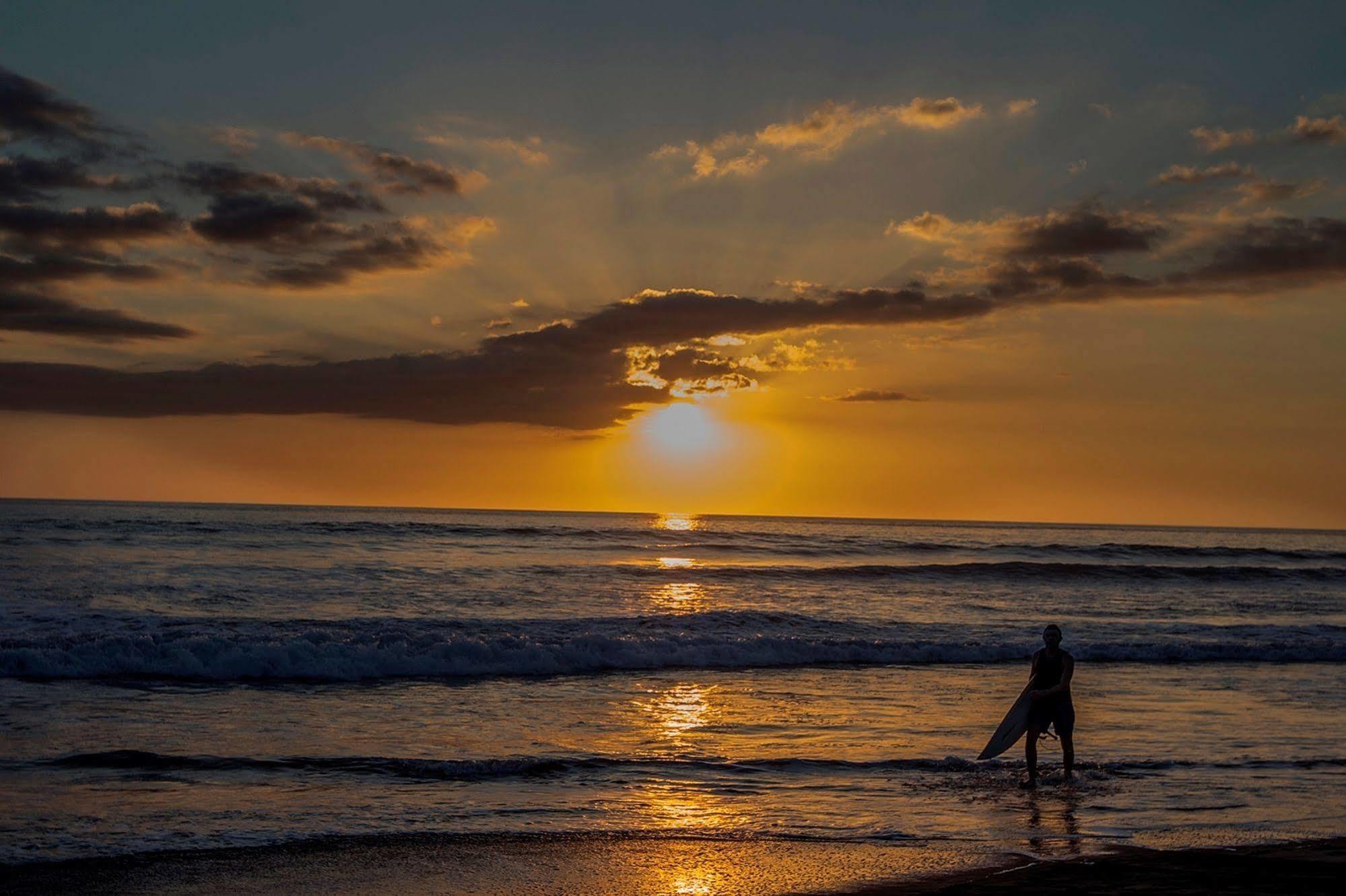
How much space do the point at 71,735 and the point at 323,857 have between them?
20.4ft

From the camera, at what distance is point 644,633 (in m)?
23.3

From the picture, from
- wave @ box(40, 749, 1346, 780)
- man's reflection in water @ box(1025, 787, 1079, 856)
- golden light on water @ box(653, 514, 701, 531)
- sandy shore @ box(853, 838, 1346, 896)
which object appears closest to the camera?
sandy shore @ box(853, 838, 1346, 896)

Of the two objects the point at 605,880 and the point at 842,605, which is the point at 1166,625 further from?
the point at 605,880

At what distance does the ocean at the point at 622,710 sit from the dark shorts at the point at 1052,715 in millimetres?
649

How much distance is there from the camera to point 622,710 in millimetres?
15578

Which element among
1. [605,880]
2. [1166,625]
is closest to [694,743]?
[605,880]

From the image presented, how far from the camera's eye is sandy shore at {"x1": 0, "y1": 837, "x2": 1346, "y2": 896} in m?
7.46

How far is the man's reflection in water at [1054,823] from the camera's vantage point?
865 centimetres

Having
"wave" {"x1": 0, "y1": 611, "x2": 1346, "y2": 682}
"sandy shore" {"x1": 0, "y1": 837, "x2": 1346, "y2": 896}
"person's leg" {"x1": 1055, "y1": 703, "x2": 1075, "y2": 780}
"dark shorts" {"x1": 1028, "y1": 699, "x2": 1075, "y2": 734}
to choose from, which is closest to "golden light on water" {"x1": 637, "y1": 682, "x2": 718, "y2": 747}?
"wave" {"x1": 0, "y1": 611, "x2": 1346, "y2": 682}

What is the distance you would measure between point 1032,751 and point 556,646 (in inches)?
457

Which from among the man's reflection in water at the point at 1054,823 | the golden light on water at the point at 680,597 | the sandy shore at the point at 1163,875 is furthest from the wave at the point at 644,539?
the sandy shore at the point at 1163,875

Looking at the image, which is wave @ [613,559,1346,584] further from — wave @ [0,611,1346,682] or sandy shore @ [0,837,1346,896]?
sandy shore @ [0,837,1346,896]

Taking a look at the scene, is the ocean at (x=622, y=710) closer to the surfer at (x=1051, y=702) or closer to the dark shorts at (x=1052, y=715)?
the surfer at (x=1051, y=702)

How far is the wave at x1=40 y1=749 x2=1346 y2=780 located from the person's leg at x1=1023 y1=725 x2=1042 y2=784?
665mm
